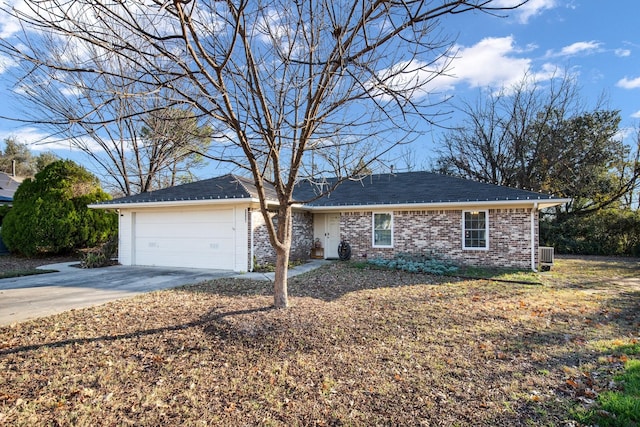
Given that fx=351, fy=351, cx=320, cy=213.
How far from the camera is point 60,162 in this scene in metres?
14.8

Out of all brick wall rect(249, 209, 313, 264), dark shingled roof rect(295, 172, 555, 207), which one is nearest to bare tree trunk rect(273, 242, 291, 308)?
dark shingled roof rect(295, 172, 555, 207)

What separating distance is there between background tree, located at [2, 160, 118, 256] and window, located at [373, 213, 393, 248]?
Answer: 1108 centimetres

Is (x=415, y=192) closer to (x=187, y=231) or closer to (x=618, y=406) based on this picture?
(x=187, y=231)

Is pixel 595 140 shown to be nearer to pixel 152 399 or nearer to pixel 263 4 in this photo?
pixel 263 4

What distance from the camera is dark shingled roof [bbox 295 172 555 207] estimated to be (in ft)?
37.7

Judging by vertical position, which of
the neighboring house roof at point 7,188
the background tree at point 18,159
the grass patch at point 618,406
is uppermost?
the background tree at point 18,159

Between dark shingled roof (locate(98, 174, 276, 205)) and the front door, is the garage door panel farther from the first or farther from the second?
the front door

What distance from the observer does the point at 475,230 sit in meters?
11.8

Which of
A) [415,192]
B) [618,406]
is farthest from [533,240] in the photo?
[618,406]

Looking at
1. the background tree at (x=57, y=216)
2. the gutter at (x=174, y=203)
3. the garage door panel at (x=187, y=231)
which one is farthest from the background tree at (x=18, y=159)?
the garage door panel at (x=187, y=231)

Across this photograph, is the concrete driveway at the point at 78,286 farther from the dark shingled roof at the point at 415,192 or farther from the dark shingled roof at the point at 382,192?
the dark shingled roof at the point at 415,192

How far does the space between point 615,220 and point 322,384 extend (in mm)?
21260

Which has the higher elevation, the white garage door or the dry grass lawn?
the white garage door

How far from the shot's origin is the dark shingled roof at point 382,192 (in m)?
11.0
